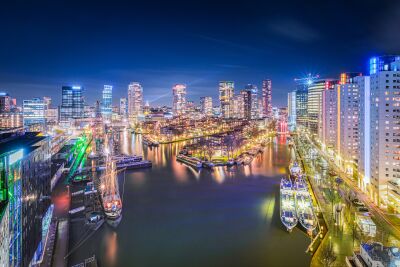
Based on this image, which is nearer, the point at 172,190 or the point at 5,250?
the point at 5,250

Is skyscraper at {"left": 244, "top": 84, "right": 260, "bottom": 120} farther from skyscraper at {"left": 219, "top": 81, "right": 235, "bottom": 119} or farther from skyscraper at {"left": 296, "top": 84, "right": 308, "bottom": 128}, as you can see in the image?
skyscraper at {"left": 296, "top": 84, "right": 308, "bottom": 128}

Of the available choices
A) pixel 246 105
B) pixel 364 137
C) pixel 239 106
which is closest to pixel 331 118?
pixel 364 137

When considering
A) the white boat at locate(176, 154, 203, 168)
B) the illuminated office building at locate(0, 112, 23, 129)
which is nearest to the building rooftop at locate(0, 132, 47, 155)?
the white boat at locate(176, 154, 203, 168)

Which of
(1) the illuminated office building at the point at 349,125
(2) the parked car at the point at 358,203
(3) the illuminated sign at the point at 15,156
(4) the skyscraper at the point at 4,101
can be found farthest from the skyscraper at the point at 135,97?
(3) the illuminated sign at the point at 15,156

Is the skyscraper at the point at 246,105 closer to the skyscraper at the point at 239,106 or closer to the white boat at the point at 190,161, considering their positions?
the skyscraper at the point at 239,106

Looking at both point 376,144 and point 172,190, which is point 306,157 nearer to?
point 376,144

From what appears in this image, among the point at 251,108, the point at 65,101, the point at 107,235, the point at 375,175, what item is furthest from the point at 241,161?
the point at 251,108
